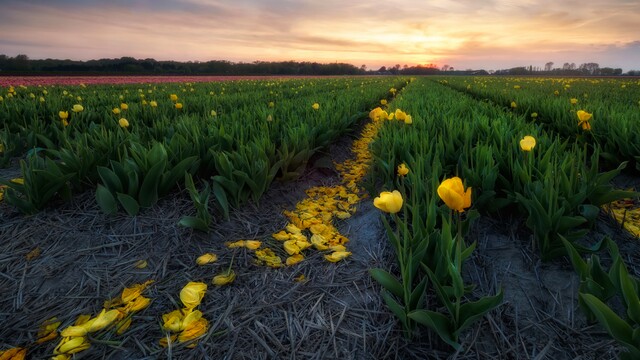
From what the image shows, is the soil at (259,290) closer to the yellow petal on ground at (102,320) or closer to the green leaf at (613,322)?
the yellow petal on ground at (102,320)

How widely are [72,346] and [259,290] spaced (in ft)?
2.44

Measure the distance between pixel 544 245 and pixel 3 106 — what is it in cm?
674

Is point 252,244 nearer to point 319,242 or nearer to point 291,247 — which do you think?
point 291,247

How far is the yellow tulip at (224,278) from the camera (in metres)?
1.66

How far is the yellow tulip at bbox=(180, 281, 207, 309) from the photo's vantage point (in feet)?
4.97

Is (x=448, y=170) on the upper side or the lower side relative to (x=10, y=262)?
upper

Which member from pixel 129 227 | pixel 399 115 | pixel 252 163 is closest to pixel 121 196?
pixel 129 227

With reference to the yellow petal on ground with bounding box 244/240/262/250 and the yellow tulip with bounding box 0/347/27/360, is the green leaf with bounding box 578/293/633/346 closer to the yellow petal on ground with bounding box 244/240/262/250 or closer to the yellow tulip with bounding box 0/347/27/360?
the yellow petal on ground with bounding box 244/240/262/250

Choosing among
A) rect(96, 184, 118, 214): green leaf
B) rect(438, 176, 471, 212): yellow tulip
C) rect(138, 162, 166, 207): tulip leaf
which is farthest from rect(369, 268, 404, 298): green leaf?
rect(96, 184, 118, 214): green leaf

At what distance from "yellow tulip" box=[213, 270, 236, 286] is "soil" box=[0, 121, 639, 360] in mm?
34

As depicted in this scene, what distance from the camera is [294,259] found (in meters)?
1.90

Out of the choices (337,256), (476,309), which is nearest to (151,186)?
(337,256)

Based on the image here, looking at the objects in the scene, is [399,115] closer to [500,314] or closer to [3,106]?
[500,314]

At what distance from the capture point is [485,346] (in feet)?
4.20
